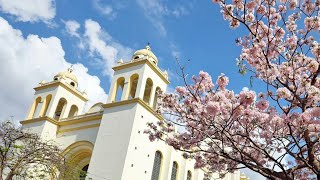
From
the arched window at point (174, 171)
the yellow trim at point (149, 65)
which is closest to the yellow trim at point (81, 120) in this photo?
the yellow trim at point (149, 65)

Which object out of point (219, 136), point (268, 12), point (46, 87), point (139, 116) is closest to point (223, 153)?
point (219, 136)

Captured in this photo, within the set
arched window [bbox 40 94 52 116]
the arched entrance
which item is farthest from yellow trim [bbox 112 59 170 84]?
arched window [bbox 40 94 52 116]

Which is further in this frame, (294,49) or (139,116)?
(139,116)

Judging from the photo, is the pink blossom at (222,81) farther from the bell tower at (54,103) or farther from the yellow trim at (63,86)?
the yellow trim at (63,86)

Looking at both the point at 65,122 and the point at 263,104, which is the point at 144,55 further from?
the point at 263,104

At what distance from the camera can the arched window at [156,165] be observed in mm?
19391

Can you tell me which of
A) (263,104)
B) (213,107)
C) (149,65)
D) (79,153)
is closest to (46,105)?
(79,153)

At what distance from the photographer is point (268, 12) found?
20.9 ft

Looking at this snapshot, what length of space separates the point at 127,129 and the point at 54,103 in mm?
7910

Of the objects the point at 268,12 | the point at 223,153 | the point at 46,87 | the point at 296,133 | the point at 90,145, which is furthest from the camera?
the point at 46,87

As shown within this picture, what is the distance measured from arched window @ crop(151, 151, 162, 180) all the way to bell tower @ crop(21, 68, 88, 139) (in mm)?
7353

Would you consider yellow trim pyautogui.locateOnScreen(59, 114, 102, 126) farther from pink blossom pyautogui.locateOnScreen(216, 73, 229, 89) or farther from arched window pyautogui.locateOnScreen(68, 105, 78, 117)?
pink blossom pyautogui.locateOnScreen(216, 73, 229, 89)

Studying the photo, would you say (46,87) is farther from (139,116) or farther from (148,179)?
(148,179)

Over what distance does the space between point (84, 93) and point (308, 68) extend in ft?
72.2
